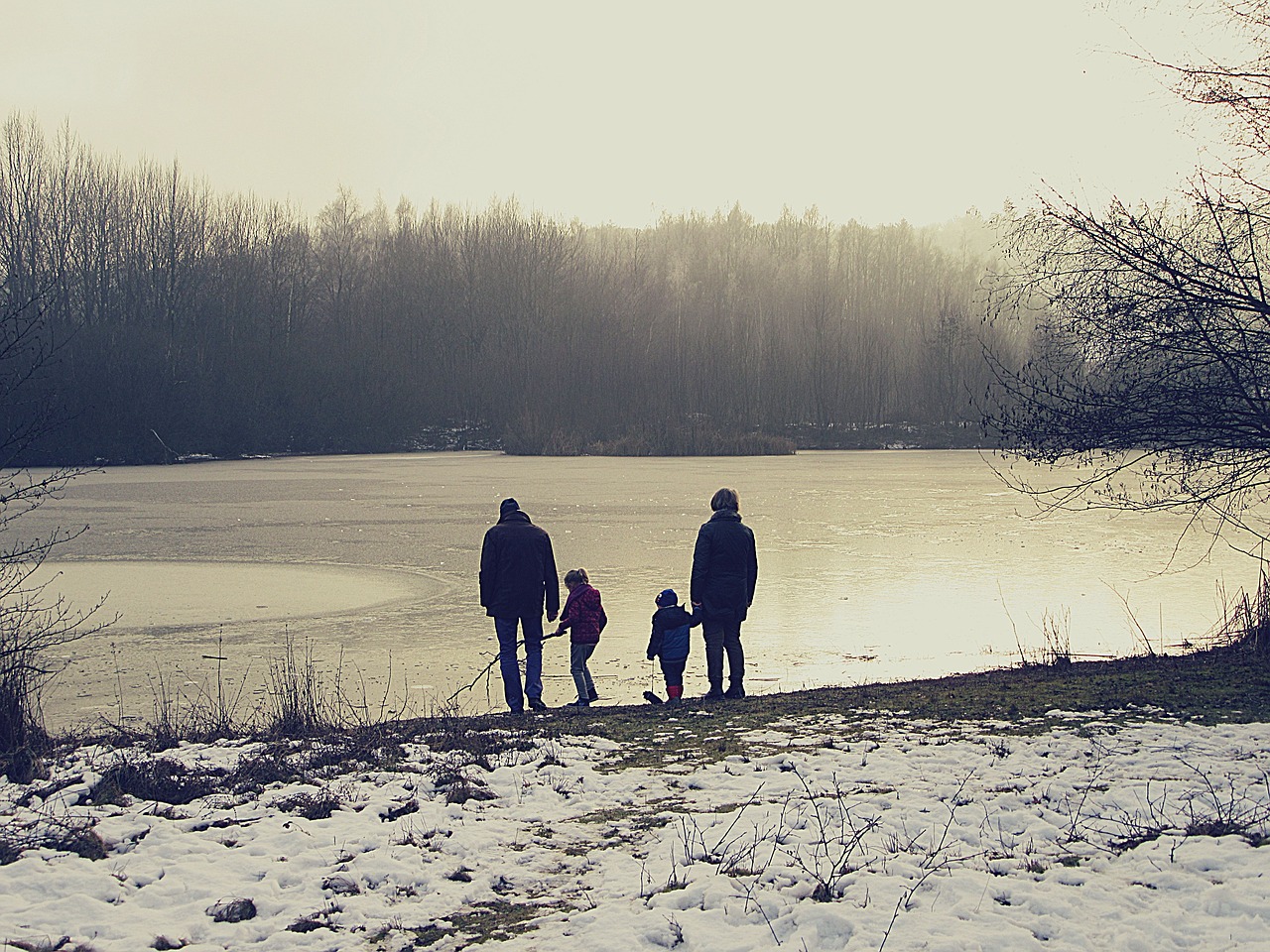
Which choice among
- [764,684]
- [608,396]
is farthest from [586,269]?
[764,684]

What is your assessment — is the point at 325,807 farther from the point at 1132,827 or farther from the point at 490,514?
the point at 490,514

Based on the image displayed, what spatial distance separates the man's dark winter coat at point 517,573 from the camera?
8.57 metres

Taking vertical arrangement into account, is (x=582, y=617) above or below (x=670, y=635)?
above

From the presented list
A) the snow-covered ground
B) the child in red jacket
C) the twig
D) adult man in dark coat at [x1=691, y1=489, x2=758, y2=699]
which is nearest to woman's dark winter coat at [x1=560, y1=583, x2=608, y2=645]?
the child in red jacket

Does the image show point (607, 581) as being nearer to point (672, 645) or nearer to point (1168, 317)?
point (672, 645)

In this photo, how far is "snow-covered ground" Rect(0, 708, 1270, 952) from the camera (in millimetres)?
4012

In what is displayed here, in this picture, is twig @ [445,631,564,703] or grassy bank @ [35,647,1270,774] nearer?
grassy bank @ [35,647,1270,774]

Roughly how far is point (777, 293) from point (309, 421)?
2909 centimetres

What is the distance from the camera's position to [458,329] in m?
70.1

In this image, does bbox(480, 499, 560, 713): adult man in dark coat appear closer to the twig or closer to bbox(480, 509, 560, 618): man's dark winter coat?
bbox(480, 509, 560, 618): man's dark winter coat

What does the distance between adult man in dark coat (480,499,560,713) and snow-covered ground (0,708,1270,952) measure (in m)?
2.05

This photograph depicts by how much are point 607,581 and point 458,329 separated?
186 feet

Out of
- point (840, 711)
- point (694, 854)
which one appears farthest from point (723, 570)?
point (694, 854)

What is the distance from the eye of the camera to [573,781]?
5.96 m
